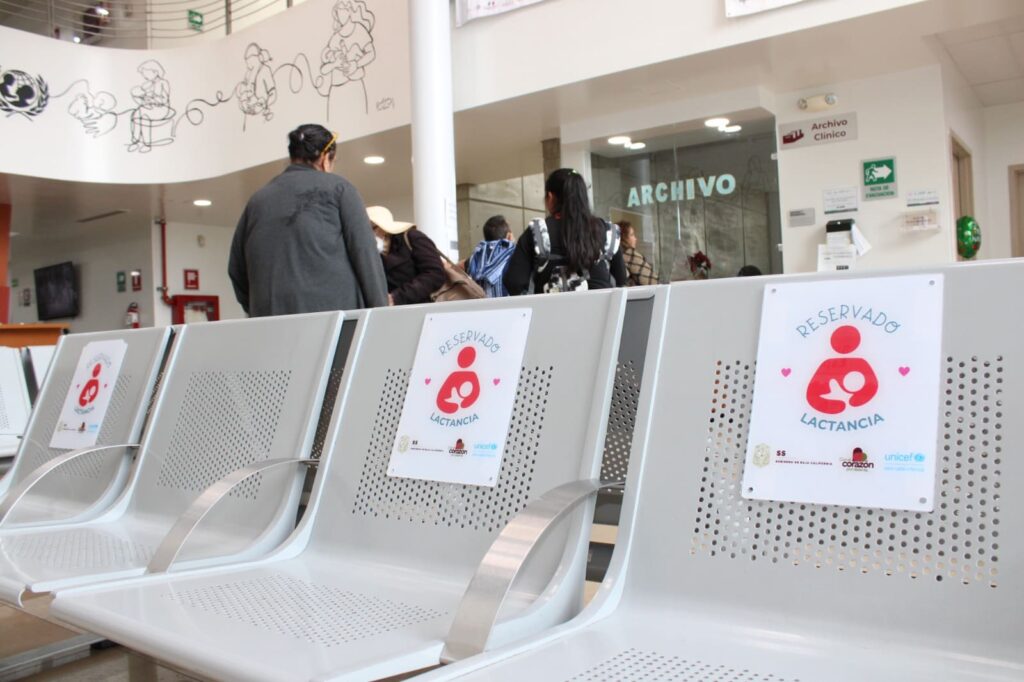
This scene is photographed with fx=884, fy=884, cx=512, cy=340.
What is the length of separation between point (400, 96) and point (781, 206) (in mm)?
3218

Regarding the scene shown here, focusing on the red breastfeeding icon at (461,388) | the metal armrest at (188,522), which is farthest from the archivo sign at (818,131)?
the metal armrest at (188,522)

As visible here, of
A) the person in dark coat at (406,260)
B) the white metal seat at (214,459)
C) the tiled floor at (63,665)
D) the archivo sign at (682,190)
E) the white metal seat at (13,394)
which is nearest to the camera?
the white metal seat at (214,459)

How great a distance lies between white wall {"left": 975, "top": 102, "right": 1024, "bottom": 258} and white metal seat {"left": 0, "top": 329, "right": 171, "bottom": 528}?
7.42 metres

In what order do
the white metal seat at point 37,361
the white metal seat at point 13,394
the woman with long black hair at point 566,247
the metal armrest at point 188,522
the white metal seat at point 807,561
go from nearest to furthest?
the white metal seat at point 807,561 < the metal armrest at point 188,522 < the woman with long black hair at point 566,247 < the white metal seat at point 13,394 < the white metal seat at point 37,361

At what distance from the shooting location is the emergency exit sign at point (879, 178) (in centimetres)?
638

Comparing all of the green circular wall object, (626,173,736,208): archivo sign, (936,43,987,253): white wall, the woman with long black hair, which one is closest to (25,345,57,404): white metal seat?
the woman with long black hair

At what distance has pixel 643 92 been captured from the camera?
22.4ft

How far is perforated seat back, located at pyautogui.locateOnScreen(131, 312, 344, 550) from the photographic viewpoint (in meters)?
1.91

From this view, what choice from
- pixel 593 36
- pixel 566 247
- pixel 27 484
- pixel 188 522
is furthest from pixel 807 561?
pixel 593 36

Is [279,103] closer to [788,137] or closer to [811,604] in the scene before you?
[788,137]

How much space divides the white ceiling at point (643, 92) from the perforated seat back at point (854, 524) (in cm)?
468

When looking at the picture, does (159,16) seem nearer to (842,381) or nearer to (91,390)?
(91,390)

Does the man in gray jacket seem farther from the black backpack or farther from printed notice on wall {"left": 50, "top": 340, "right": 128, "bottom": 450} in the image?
the black backpack

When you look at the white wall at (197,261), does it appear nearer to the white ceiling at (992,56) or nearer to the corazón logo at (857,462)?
the white ceiling at (992,56)
